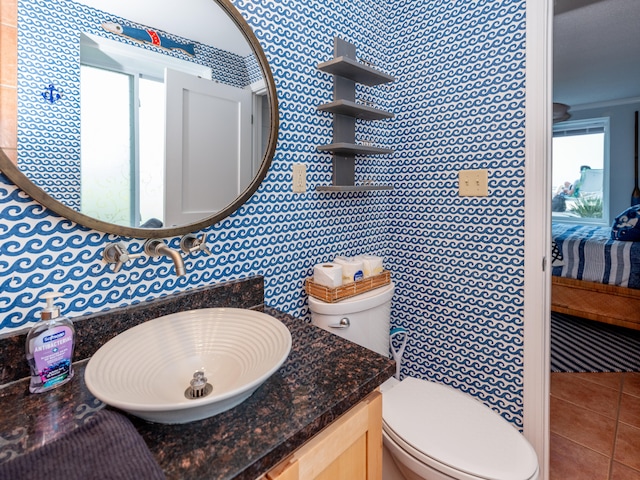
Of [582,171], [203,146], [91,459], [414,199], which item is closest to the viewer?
[91,459]

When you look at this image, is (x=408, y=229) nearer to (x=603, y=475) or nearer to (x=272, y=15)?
(x=272, y=15)

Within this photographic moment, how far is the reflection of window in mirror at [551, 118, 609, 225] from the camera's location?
16.5 feet

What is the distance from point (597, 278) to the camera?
291cm

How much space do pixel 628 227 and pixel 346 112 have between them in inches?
115

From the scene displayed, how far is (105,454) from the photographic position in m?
0.51

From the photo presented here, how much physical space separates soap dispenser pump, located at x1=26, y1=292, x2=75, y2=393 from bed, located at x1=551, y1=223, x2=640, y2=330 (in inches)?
136

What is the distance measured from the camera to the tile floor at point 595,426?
1.55m

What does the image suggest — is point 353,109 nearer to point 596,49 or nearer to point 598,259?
point 598,259

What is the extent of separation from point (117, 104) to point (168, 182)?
0.23 meters

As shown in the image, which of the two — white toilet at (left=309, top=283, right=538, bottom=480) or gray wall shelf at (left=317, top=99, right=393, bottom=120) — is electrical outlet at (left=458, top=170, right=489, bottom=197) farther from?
white toilet at (left=309, top=283, right=538, bottom=480)

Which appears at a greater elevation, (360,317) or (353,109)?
(353,109)

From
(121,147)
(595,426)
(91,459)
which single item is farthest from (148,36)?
(595,426)

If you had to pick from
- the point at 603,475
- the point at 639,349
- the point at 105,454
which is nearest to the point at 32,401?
the point at 105,454

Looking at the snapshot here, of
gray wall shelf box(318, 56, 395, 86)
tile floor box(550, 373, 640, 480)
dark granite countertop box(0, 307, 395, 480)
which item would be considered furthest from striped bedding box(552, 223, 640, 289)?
dark granite countertop box(0, 307, 395, 480)
